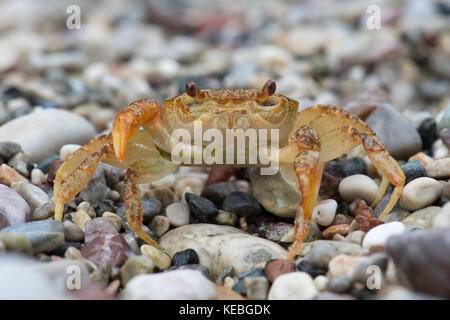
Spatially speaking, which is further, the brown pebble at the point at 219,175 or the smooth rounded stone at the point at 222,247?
the brown pebble at the point at 219,175

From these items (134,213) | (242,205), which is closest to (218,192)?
(242,205)

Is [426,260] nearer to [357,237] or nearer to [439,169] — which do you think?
[357,237]

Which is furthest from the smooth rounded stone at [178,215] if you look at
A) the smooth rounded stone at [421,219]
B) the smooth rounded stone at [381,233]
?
the smooth rounded stone at [421,219]

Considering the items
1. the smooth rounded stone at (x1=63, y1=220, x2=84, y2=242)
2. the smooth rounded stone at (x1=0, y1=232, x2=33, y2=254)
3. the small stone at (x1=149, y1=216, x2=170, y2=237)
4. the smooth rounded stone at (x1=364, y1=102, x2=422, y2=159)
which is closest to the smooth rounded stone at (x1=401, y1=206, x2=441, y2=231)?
the smooth rounded stone at (x1=364, y1=102, x2=422, y2=159)

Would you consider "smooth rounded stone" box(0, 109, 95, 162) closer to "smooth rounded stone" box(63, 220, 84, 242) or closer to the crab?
the crab

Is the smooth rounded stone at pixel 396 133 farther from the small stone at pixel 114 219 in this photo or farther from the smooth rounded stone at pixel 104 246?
the smooth rounded stone at pixel 104 246
